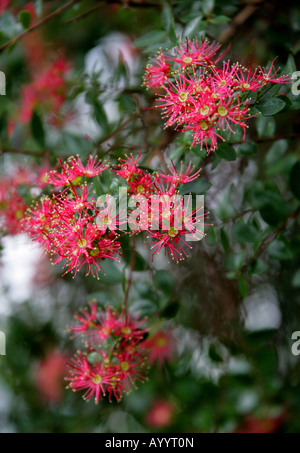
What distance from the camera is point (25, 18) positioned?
0.98 m

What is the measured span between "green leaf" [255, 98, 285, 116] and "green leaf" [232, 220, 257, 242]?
33cm

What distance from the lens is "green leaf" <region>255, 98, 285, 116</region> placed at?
64 centimetres

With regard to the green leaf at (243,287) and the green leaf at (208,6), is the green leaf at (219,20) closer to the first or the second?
the green leaf at (208,6)

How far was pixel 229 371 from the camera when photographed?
3.61 feet

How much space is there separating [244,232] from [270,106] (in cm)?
35

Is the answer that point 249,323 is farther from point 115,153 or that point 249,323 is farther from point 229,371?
point 115,153

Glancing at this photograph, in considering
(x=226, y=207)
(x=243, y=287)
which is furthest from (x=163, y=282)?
(x=226, y=207)

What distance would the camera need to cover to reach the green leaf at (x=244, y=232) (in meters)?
0.93

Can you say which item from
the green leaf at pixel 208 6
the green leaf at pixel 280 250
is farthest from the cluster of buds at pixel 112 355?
the green leaf at pixel 208 6

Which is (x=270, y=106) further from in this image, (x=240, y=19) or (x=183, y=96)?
(x=240, y=19)

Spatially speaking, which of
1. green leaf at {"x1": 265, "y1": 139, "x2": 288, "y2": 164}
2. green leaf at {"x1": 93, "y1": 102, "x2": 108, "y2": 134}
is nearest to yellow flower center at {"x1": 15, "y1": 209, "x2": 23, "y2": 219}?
green leaf at {"x1": 93, "y1": 102, "x2": 108, "y2": 134}

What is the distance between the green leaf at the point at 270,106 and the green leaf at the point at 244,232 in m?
0.33

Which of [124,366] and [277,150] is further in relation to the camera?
[277,150]

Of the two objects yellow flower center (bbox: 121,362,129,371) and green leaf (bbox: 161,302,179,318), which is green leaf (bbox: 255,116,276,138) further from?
yellow flower center (bbox: 121,362,129,371)
